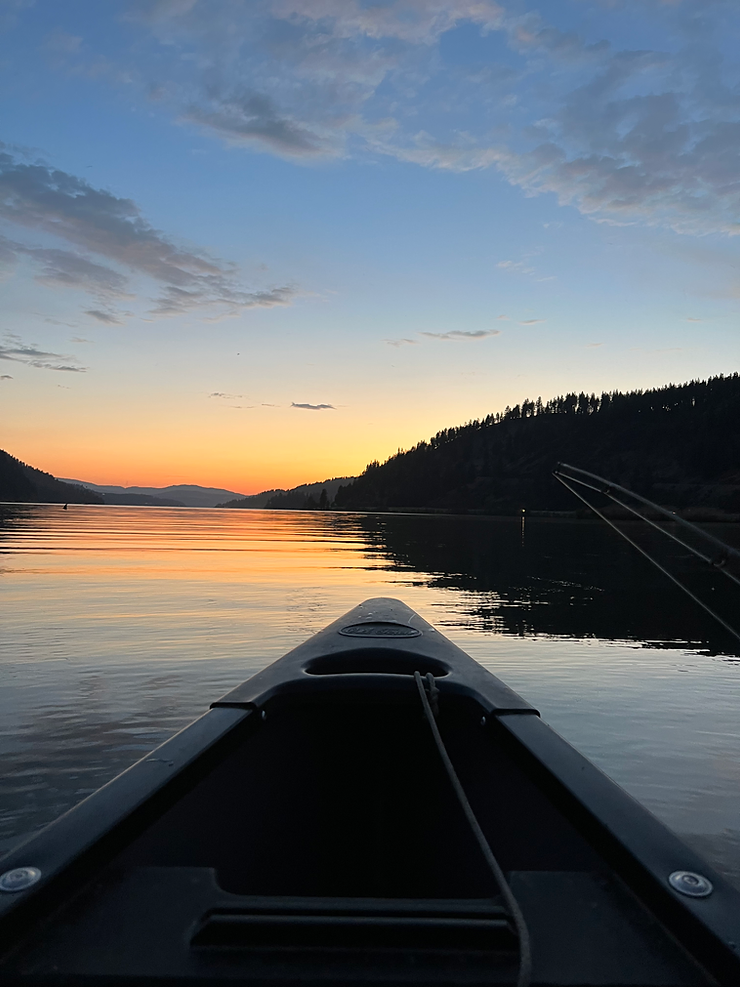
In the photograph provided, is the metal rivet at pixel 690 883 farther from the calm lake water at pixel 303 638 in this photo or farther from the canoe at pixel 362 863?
the calm lake water at pixel 303 638

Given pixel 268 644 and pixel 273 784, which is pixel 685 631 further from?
pixel 273 784

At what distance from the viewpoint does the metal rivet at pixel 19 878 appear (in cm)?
214

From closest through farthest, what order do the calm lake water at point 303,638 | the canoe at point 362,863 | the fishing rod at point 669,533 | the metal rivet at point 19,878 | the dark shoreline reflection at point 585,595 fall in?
the canoe at point 362,863
the metal rivet at point 19,878
the fishing rod at point 669,533
the calm lake water at point 303,638
the dark shoreline reflection at point 585,595

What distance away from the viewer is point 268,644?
11.2 metres

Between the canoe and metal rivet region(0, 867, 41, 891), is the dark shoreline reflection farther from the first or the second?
metal rivet region(0, 867, 41, 891)

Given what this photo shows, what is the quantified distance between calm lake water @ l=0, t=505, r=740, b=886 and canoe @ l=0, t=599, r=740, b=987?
79.7 inches

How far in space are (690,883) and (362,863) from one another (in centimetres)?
269

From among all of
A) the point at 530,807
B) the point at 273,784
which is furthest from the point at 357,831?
the point at 530,807

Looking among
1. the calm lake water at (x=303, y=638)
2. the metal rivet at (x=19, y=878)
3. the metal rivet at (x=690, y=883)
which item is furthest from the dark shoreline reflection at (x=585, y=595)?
the metal rivet at (x=19, y=878)

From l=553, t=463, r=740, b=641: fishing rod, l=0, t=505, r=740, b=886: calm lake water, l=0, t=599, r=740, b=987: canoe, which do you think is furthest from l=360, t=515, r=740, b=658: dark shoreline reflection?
l=0, t=599, r=740, b=987: canoe

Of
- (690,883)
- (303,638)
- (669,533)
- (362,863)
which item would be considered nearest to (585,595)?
(303,638)

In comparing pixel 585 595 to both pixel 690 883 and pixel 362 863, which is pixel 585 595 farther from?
pixel 690 883

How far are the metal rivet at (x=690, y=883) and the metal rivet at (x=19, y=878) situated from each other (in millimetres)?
2253

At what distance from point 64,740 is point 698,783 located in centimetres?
627
